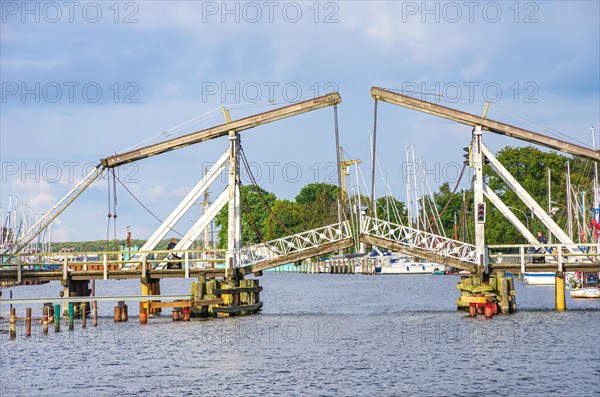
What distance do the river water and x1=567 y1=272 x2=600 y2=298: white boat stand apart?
49.4 feet

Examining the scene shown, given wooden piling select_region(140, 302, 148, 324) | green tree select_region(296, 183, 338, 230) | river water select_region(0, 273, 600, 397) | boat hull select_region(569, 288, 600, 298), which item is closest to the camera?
river water select_region(0, 273, 600, 397)

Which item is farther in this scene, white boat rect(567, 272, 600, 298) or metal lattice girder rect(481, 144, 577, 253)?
white boat rect(567, 272, 600, 298)

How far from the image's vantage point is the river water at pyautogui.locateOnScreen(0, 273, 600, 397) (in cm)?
2653

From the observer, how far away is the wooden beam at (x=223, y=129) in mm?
43688

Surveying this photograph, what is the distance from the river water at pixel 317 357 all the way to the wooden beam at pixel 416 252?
247 cm

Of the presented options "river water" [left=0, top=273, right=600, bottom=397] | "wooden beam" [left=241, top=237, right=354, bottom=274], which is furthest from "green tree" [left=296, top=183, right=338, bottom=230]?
"river water" [left=0, top=273, right=600, bottom=397]

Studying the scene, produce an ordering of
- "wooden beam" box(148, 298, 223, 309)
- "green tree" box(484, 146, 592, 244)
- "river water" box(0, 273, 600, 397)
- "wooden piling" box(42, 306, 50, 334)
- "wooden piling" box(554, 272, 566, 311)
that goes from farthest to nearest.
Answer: "green tree" box(484, 146, 592, 244) → "wooden piling" box(554, 272, 566, 311) → "wooden beam" box(148, 298, 223, 309) → "wooden piling" box(42, 306, 50, 334) → "river water" box(0, 273, 600, 397)

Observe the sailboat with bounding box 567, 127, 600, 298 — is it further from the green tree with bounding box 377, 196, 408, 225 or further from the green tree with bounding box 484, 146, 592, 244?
the green tree with bounding box 377, 196, 408, 225

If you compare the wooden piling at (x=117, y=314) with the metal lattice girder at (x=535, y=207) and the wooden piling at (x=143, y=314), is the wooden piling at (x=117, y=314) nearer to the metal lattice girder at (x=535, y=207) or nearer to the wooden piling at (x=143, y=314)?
the wooden piling at (x=143, y=314)

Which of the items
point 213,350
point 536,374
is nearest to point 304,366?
point 213,350

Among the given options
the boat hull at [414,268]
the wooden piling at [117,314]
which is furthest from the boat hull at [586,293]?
the boat hull at [414,268]

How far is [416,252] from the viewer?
44188 mm

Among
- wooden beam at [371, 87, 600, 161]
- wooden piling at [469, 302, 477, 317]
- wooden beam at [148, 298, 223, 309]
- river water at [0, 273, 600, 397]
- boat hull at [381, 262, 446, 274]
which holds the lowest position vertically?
river water at [0, 273, 600, 397]

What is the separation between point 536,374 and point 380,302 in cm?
3433
